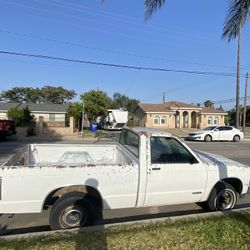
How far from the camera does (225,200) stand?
5645 mm

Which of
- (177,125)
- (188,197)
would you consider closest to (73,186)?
(188,197)

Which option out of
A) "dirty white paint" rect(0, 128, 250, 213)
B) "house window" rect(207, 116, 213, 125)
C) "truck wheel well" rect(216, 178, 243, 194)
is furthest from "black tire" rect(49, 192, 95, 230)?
"house window" rect(207, 116, 213, 125)

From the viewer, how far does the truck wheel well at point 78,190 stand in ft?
15.0

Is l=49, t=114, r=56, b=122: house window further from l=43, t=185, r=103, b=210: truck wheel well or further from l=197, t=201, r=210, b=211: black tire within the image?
l=43, t=185, r=103, b=210: truck wheel well

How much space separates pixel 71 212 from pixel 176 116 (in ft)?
160

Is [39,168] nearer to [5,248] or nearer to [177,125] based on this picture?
[5,248]

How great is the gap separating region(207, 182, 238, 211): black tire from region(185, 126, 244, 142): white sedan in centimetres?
2051

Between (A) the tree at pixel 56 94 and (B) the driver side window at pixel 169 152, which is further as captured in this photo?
(A) the tree at pixel 56 94

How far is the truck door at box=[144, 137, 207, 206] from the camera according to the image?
4.95 metres

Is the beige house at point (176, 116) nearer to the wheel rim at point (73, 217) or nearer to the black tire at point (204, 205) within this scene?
the black tire at point (204, 205)

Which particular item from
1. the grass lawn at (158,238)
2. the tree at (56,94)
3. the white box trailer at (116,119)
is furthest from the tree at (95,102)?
the grass lawn at (158,238)

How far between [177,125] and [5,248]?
49.6 meters

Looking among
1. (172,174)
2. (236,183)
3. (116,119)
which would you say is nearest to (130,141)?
(172,174)

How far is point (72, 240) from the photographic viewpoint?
3961 millimetres
